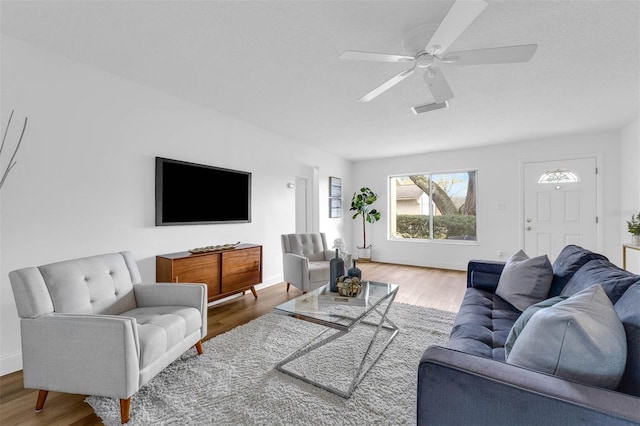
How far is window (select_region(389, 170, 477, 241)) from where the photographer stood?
5.66 metres

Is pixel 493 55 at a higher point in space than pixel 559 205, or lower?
higher

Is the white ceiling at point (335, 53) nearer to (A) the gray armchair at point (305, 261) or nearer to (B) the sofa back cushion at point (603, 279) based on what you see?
(B) the sofa back cushion at point (603, 279)

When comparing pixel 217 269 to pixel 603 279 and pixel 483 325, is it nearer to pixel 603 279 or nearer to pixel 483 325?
pixel 483 325

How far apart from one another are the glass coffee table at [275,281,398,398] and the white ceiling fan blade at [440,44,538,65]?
175 centimetres

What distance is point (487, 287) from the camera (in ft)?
8.56

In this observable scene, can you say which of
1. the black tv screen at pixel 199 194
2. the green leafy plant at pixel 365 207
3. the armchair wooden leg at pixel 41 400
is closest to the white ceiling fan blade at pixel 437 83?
the black tv screen at pixel 199 194

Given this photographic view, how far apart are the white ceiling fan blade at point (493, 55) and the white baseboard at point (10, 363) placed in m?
3.67

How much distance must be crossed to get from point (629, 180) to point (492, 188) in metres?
1.72

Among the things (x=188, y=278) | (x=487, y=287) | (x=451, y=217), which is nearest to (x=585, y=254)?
(x=487, y=287)

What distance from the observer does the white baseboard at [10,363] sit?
203cm

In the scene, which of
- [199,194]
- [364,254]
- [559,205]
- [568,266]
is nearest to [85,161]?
[199,194]

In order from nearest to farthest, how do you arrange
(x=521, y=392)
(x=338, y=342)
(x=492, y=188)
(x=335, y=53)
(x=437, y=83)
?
(x=521, y=392) → (x=437, y=83) → (x=335, y=53) → (x=338, y=342) → (x=492, y=188)

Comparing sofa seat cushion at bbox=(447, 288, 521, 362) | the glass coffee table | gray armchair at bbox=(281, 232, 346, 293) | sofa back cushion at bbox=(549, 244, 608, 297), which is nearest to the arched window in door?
sofa back cushion at bbox=(549, 244, 608, 297)

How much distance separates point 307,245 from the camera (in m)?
4.27
